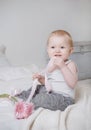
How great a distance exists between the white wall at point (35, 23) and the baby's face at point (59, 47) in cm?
116

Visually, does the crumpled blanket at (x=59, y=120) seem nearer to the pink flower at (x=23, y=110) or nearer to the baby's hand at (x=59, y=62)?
the pink flower at (x=23, y=110)

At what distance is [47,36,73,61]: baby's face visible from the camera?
1320mm

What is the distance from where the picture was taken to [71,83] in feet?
4.19

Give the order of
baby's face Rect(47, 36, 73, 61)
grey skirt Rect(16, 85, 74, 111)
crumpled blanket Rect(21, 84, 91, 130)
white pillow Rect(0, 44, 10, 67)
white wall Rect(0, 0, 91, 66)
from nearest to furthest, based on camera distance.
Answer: crumpled blanket Rect(21, 84, 91, 130), grey skirt Rect(16, 85, 74, 111), baby's face Rect(47, 36, 73, 61), white pillow Rect(0, 44, 10, 67), white wall Rect(0, 0, 91, 66)

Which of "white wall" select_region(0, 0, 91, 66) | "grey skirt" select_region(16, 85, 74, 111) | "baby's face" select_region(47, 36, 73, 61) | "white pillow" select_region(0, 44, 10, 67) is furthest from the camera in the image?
"white wall" select_region(0, 0, 91, 66)

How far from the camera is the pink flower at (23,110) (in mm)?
1087

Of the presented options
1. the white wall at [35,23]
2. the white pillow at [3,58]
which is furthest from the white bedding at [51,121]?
the white wall at [35,23]

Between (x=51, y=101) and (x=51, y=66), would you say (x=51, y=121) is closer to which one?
(x=51, y=101)

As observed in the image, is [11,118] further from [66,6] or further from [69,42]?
[66,6]

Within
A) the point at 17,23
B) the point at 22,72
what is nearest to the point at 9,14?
the point at 17,23

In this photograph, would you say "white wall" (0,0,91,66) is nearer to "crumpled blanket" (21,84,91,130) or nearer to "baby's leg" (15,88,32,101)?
"baby's leg" (15,88,32,101)

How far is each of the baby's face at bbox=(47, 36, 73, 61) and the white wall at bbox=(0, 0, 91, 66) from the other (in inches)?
45.8

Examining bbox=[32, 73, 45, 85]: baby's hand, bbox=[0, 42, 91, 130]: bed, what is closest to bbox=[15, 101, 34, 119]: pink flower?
bbox=[0, 42, 91, 130]: bed

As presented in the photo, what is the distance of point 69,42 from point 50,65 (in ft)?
0.49
